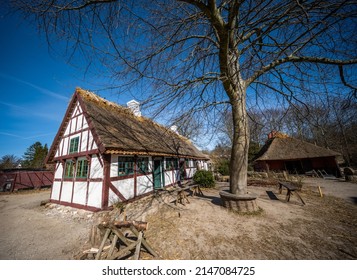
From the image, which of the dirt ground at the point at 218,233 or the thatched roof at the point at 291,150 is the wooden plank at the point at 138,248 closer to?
the dirt ground at the point at 218,233

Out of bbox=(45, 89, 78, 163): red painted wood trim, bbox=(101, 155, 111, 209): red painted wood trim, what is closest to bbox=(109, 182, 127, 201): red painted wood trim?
bbox=(101, 155, 111, 209): red painted wood trim

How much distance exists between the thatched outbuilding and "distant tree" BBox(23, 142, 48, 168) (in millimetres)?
48579

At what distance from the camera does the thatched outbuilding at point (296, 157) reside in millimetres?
16116

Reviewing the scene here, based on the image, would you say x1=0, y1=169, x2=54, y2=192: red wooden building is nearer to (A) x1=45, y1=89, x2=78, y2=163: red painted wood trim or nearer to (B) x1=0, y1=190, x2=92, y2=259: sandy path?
(A) x1=45, y1=89, x2=78, y2=163: red painted wood trim

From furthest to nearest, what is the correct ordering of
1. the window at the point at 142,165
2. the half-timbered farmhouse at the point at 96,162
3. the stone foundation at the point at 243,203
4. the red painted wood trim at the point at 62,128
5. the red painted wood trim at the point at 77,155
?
the red painted wood trim at the point at 62,128, the window at the point at 142,165, the red painted wood trim at the point at 77,155, the half-timbered farmhouse at the point at 96,162, the stone foundation at the point at 243,203

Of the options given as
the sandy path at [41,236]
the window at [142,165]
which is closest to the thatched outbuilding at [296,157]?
the window at [142,165]

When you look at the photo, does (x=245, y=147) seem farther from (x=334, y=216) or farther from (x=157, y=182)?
(x=157, y=182)

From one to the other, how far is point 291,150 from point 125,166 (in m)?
19.8

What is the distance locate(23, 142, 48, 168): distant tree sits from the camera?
35719 millimetres

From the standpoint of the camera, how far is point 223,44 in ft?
11.3

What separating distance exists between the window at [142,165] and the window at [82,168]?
2788 millimetres
